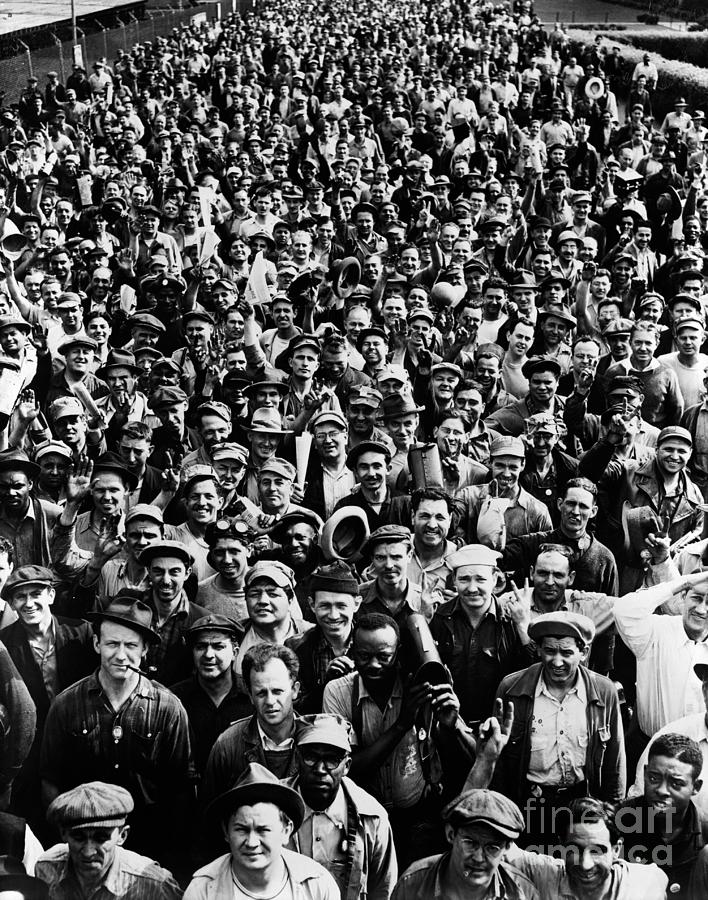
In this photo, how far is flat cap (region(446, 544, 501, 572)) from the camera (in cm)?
593

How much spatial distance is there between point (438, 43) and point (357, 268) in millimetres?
15123

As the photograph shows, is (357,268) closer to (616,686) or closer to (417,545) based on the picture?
(417,545)

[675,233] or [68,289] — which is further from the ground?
[68,289]

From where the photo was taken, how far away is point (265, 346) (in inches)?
392

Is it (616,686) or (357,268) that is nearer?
(616,686)

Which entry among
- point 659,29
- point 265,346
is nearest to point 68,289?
point 265,346

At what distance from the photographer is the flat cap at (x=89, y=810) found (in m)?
4.40

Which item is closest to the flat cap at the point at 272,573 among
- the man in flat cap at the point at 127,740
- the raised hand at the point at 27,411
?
the man in flat cap at the point at 127,740

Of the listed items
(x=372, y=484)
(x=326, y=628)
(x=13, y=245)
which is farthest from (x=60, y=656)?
(x=13, y=245)

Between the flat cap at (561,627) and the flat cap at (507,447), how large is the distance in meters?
1.81

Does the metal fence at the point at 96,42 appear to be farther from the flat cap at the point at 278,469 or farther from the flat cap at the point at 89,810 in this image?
the flat cap at the point at 89,810

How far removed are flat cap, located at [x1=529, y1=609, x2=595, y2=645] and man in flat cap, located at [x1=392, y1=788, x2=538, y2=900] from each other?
1.00 meters

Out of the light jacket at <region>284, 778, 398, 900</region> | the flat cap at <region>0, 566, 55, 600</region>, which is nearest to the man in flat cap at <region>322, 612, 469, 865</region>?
the light jacket at <region>284, 778, 398, 900</region>

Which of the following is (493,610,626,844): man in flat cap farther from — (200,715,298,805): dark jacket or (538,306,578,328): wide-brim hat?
(538,306,578,328): wide-brim hat
